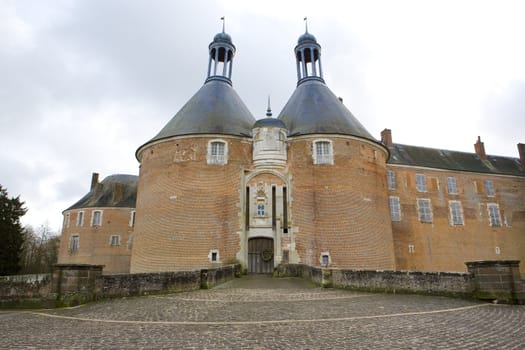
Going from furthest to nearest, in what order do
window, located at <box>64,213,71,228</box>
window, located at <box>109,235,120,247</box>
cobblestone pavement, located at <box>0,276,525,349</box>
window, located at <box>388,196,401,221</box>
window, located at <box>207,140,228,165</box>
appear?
window, located at <box>64,213,71,228</box>, window, located at <box>109,235,120,247</box>, window, located at <box>388,196,401,221</box>, window, located at <box>207,140,228,165</box>, cobblestone pavement, located at <box>0,276,525,349</box>

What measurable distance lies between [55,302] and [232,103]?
14.8 m

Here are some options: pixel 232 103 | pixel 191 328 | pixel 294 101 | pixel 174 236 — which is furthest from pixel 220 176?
pixel 191 328

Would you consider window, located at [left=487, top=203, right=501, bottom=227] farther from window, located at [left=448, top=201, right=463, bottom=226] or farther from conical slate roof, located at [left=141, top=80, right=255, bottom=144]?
conical slate roof, located at [left=141, top=80, right=255, bottom=144]

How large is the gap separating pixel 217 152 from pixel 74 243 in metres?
18.4

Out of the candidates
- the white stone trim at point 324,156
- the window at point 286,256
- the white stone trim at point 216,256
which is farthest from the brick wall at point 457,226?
the white stone trim at point 216,256

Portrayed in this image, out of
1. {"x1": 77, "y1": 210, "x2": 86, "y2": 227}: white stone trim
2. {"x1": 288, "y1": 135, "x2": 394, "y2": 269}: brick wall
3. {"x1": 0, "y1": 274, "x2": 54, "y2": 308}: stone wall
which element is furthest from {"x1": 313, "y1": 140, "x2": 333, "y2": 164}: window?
{"x1": 77, "y1": 210, "x2": 86, "y2": 227}: white stone trim

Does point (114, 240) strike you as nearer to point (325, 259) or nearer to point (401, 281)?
point (325, 259)

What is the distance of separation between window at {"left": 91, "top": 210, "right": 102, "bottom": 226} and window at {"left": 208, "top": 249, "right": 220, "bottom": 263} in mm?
16457

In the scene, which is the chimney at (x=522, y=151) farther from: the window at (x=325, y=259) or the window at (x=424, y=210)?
the window at (x=325, y=259)

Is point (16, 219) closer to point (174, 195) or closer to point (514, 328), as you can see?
point (174, 195)

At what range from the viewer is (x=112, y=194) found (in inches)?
1204

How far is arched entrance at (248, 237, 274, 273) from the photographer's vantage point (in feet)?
55.9

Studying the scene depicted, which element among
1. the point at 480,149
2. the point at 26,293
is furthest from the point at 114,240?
the point at 480,149

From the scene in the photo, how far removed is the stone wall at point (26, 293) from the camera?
8.27 meters
